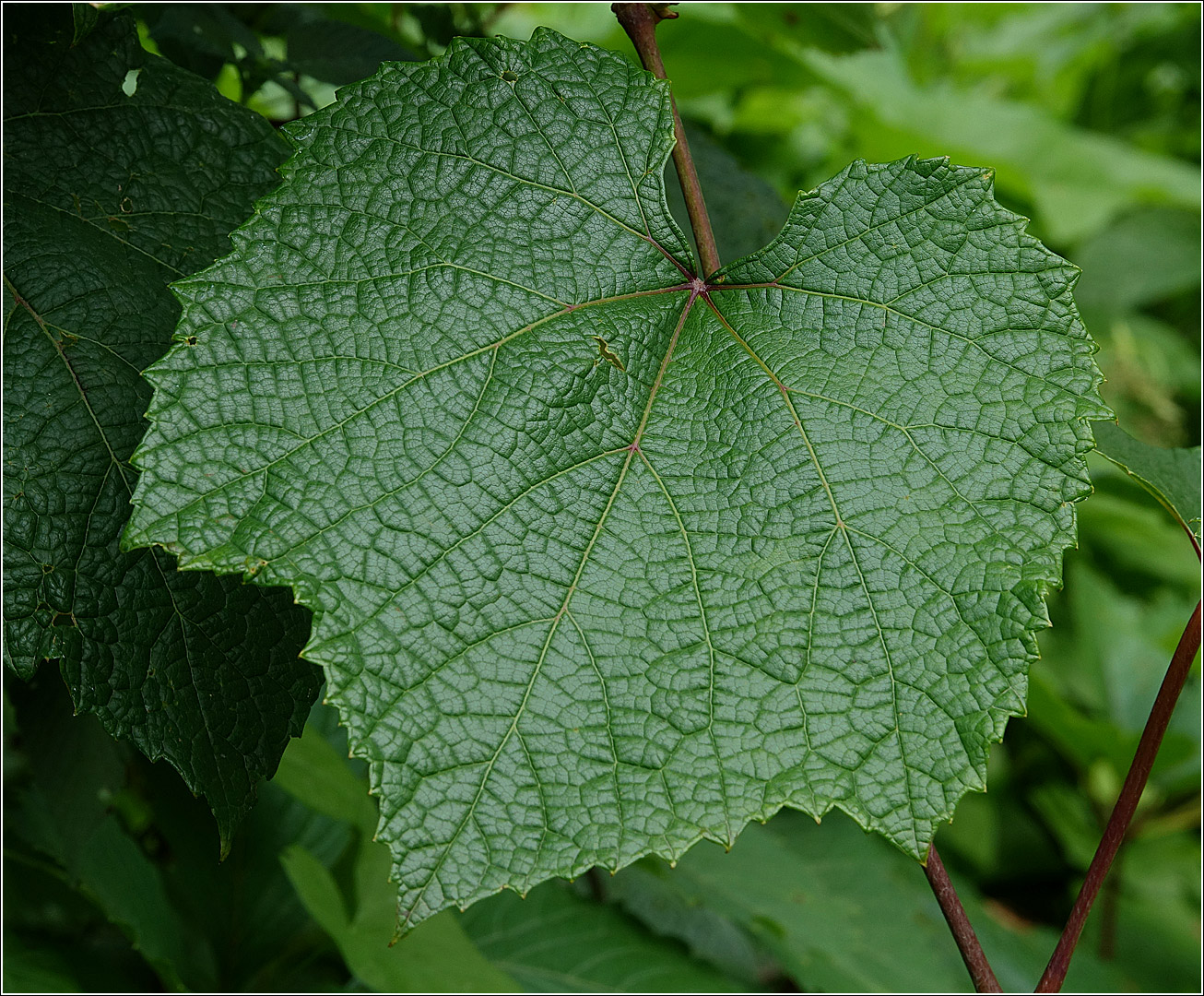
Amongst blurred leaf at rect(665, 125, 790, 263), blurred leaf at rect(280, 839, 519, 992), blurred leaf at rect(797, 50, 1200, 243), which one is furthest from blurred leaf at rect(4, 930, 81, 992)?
blurred leaf at rect(797, 50, 1200, 243)

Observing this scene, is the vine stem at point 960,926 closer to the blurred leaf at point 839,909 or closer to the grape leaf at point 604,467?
the grape leaf at point 604,467

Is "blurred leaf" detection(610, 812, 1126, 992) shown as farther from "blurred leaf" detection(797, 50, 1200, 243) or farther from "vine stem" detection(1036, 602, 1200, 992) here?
"blurred leaf" detection(797, 50, 1200, 243)

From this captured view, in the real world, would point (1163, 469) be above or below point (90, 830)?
above

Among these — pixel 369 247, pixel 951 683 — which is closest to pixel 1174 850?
pixel 951 683

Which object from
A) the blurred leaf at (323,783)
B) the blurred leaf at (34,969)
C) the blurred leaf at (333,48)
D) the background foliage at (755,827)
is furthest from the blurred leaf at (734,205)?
the blurred leaf at (34,969)

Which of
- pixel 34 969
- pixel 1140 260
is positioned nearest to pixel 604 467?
pixel 34 969

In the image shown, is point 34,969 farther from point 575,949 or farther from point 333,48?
point 333,48
